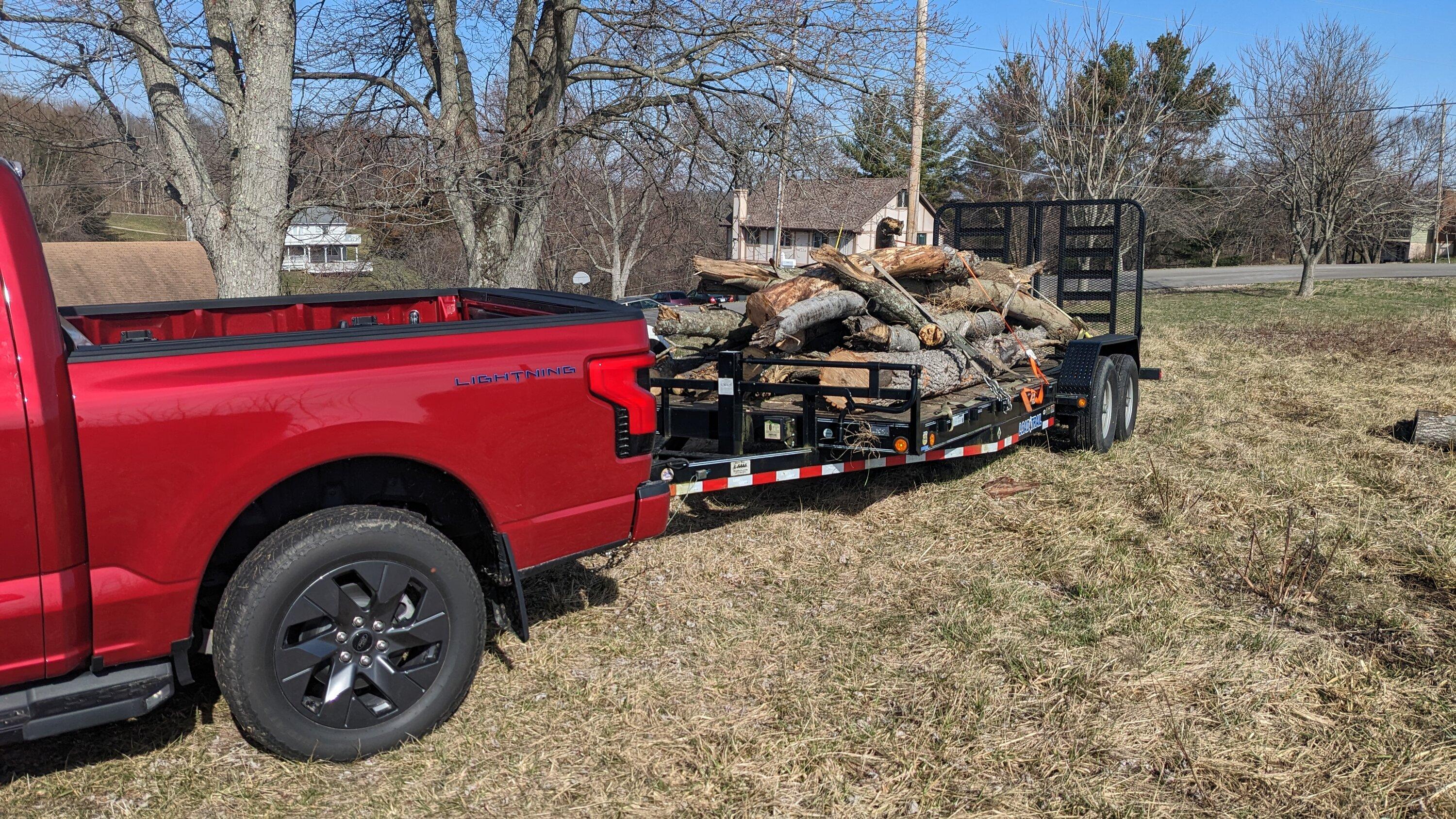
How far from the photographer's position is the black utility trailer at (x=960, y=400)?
5777 millimetres

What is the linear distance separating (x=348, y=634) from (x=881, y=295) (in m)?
4.69

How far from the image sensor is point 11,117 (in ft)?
31.7

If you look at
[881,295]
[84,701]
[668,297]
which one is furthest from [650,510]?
[668,297]

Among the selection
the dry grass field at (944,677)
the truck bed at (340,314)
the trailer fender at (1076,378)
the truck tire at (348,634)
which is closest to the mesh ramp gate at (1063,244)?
the trailer fender at (1076,378)

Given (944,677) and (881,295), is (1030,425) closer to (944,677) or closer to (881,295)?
(881,295)

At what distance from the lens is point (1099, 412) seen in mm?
8188

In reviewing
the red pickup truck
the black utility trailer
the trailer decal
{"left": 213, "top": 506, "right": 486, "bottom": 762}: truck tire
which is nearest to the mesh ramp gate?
the black utility trailer

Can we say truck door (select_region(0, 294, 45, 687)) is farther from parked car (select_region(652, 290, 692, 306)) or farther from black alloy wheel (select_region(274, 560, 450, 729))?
parked car (select_region(652, 290, 692, 306))

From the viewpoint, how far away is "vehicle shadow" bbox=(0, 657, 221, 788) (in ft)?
12.0

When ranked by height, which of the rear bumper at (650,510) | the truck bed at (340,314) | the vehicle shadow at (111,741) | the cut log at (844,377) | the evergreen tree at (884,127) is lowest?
the vehicle shadow at (111,741)

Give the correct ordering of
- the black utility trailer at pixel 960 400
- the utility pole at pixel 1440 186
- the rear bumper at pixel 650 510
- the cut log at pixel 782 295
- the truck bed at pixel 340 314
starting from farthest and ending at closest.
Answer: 1. the utility pole at pixel 1440 186
2. the cut log at pixel 782 295
3. the black utility trailer at pixel 960 400
4. the rear bumper at pixel 650 510
5. the truck bed at pixel 340 314

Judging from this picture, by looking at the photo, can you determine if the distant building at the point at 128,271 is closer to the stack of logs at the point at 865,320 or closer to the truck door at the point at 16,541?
the stack of logs at the point at 865,320

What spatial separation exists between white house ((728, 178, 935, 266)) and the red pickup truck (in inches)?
329

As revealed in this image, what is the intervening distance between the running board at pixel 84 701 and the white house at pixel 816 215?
962 cm
